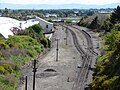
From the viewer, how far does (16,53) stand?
39094 millimetres

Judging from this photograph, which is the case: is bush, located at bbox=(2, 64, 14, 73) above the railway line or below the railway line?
above

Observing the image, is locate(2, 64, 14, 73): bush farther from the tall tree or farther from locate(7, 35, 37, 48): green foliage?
the tall tree

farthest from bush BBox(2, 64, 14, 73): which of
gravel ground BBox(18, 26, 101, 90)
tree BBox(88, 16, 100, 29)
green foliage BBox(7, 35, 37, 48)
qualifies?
tree BBox(88, 16, 100, 29)

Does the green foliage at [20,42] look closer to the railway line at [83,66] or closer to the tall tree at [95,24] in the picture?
the railway line at [83,66]

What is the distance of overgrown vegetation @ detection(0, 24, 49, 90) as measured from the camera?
2798cm

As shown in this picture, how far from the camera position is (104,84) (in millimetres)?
22047

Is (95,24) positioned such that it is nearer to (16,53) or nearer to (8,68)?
(16,53)

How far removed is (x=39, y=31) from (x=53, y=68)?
24.1 metres

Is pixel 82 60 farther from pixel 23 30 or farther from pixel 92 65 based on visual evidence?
pixel 23 30

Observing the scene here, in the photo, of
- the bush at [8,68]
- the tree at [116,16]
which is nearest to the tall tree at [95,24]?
the tree at [116,16]

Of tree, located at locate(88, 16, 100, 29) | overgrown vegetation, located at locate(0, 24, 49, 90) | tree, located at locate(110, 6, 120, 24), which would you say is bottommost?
tree, located at locate(88, 16, 100, 29)

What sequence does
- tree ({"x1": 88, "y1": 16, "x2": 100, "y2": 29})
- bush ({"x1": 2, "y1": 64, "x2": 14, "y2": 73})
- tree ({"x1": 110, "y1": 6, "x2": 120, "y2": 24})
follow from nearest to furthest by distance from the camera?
bush ({"x1": 2, "y1": 64, "x2": 14, "y2": 73}), tree ({"x1": 110, "y1": 6, "x2": 120, "y2": 24}), tree ({"x1": 88, "y1": 16, "x2": 100, "y2": 29})

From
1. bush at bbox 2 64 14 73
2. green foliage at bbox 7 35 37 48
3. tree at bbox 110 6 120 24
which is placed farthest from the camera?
tree at bbox 110 6 120 24

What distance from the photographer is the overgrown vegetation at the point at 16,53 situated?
27984 millimetres
